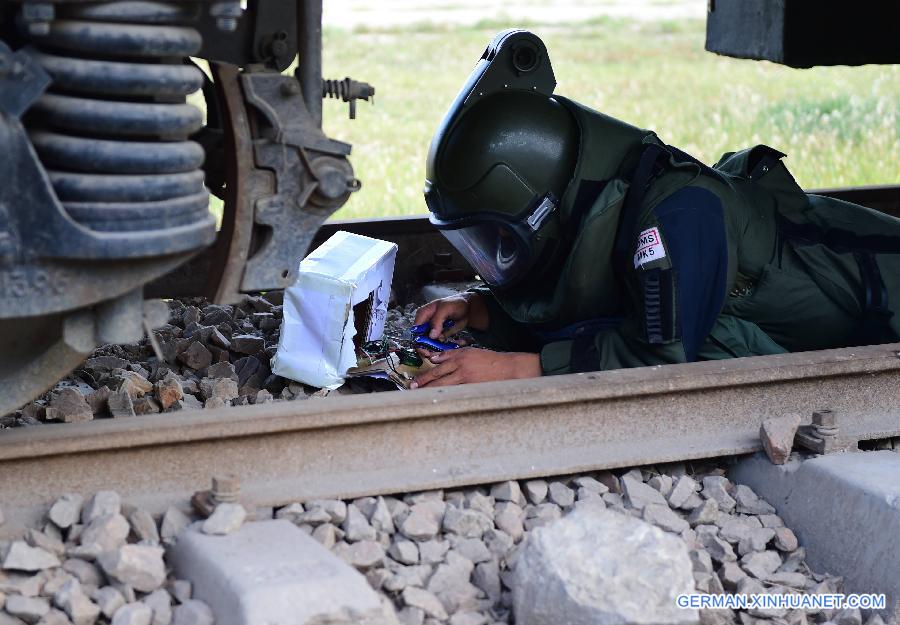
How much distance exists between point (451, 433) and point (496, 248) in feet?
2.68

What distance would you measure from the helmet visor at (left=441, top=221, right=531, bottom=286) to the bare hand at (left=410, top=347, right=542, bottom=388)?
27cm

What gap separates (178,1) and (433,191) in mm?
1500

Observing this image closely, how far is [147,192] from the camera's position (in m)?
2.45

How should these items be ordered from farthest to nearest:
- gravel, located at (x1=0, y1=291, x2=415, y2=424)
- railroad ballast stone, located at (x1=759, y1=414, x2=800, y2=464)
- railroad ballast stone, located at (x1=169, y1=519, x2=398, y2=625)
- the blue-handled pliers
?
the blue-handled pliers < gravel, located at (x1=0, y1=291, x2=415, y2=424) < railroad ballast stone, located at (x1=759, y1=414, x2=800, y2=464) < railroad ballast stone, located at (x1=169, y1=519, x2=398, y2=625)

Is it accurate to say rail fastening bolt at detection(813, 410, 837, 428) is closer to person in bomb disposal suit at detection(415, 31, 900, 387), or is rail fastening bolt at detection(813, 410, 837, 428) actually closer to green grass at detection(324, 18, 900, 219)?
person in bomb disposal suit at detection(415, 31, 900, 387)

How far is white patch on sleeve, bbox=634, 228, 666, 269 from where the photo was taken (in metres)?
3.59

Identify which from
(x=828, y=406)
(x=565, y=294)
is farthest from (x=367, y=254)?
(x=828, y=406)

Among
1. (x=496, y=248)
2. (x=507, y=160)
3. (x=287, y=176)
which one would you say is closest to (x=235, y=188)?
(x=287, y=176)

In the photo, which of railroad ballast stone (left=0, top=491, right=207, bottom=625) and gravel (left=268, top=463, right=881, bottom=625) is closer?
railroad ballast stone (left=0, top=491, right=207, bottom=625)

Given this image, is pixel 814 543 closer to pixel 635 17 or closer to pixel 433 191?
pixel 433 191

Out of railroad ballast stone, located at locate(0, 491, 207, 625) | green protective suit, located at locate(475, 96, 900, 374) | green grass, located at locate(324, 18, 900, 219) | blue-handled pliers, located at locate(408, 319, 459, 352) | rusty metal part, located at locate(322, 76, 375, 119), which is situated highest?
rusty metal part, located at locate(322, 76, 375, 119)

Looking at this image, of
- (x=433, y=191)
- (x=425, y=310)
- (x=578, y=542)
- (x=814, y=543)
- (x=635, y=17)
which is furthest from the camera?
(x=635, y=17)

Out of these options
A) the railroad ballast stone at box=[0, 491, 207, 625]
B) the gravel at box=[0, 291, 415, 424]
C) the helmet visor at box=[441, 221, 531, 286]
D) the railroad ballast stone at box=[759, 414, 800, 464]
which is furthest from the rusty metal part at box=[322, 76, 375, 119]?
the railroad ballast stone at box=[759, 414, 800, 464]

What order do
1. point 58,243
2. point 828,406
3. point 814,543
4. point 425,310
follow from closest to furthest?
point 58,243 < point 814,543 < point 828,406 < point 425,310
